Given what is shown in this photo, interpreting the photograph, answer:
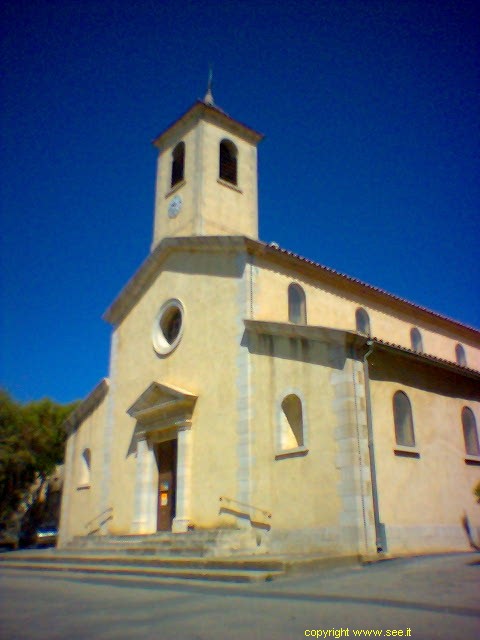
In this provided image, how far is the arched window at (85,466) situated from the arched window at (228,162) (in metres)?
12.7

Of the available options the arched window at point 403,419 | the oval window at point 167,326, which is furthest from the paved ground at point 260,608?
the oval window at point 167,326

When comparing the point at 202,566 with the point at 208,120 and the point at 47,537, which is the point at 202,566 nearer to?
the point at 208,120

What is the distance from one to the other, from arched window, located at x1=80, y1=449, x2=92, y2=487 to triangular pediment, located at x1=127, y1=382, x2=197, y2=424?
439 centimetres

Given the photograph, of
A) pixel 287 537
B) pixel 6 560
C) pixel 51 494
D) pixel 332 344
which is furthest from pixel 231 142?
pixel 51 494

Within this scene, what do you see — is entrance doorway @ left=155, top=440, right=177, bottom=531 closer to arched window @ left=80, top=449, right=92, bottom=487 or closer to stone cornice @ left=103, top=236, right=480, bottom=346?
arched window @ left=80, top=449, right=92, bottom=487

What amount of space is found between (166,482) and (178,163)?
13069 mm

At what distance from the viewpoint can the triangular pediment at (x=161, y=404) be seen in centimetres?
1711

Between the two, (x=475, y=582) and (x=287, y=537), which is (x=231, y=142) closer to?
(x=287, y=537)

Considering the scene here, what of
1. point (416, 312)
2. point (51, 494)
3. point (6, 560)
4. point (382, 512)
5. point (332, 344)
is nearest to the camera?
point (382, 512)

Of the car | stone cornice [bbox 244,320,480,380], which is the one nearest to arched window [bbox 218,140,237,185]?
stone cornice [bbox 244,320,480,380]

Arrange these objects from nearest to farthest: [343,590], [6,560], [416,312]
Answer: [343,590]
[6,560]
[416,312]

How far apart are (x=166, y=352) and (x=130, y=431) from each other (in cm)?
342

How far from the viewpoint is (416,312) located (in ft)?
74.9

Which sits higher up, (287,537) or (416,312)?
(416,312)
